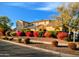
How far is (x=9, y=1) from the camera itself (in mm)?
21391

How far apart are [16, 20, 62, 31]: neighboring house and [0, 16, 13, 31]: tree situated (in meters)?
0.77

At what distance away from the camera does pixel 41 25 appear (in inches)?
927

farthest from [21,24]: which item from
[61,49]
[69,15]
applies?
[69,15]

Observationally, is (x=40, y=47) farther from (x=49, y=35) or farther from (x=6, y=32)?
(x=6, y=32)

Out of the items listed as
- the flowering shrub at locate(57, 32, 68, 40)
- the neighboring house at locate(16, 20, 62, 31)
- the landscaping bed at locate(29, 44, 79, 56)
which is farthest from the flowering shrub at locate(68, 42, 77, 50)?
the neighboring house at locate(16, 20, 62, 31)

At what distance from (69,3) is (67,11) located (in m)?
1.60

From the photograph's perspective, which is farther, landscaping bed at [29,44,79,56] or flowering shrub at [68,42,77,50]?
flowering shrub at [68,42,77,50]

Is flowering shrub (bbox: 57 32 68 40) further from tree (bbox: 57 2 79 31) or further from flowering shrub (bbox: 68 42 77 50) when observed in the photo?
flowering shrub (bbox: 68 42 77 50)

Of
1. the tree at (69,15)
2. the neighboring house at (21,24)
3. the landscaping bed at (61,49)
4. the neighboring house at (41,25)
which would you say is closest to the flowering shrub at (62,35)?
the neighboring house at (41,25)

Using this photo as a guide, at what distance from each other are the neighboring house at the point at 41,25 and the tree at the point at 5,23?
2.54ft

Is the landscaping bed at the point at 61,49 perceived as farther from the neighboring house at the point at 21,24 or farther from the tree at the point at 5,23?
the tree at the point at 5,23

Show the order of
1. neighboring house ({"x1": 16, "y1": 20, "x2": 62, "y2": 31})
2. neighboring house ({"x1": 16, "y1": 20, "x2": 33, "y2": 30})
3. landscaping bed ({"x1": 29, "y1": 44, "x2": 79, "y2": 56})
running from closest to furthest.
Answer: landscaping bed ({"x1": 29, "y1": 44, "x2": 79, "y2": 56}) → neighboring house ({"x1": 16, "y1": 20, "x2": 33, "y2": 30}) → neighboring house ({"x1": 16, "y1": 20, "x2": 62, "y2": 31})

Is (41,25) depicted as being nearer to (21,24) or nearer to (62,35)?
(21,24)

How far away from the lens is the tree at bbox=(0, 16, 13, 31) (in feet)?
74.0
